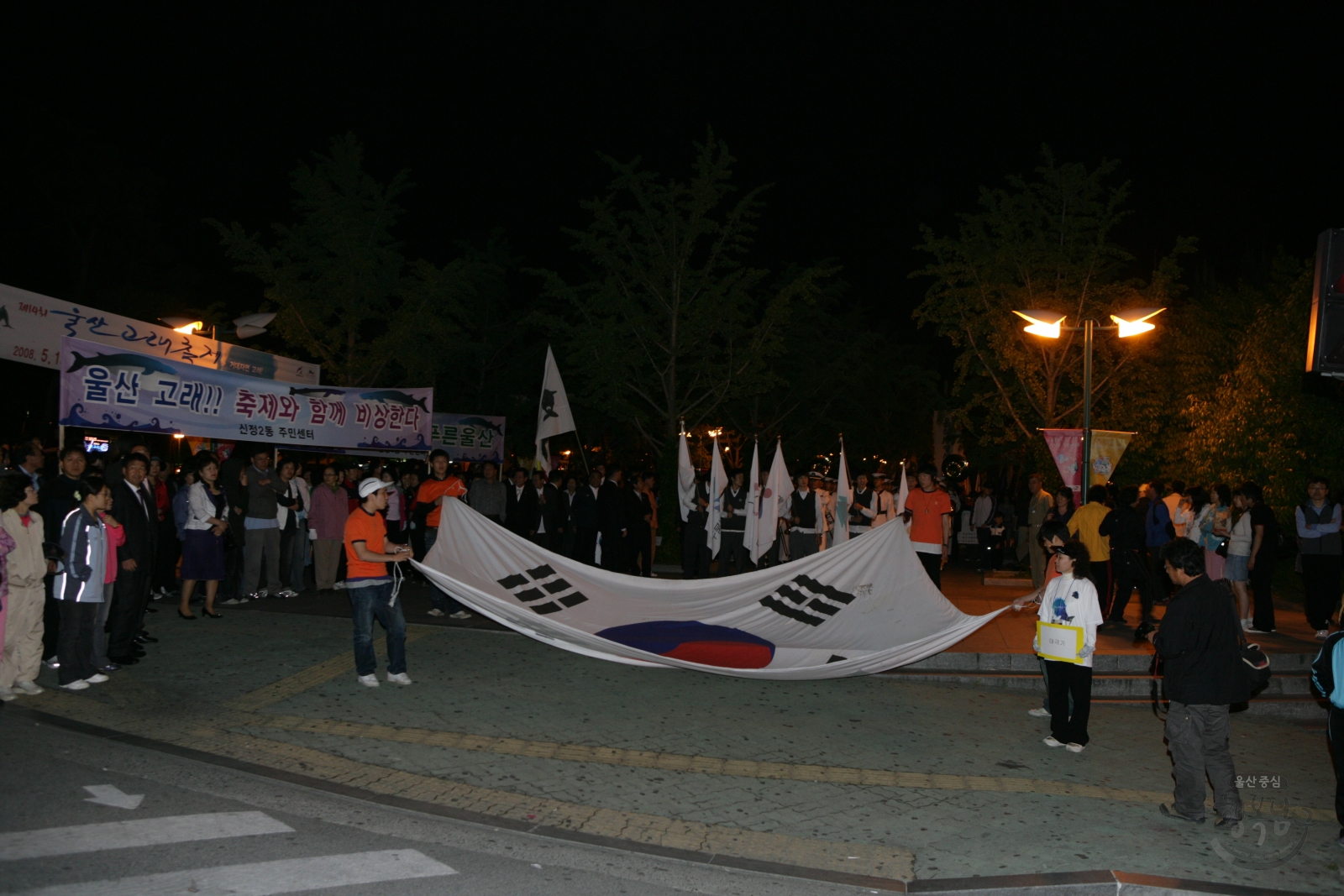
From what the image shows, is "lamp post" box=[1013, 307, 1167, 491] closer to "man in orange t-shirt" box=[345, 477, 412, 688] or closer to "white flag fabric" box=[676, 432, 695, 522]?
"white flag fabric" box=[676, 432, 695, 522]

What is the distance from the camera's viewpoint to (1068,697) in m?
7.21

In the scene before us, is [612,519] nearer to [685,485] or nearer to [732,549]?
[685,485]

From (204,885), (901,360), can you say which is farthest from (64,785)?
(901,360)

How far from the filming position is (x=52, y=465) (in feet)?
40.6

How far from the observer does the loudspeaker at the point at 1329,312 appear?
23.7 feet

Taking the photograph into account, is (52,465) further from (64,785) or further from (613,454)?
(613,454)

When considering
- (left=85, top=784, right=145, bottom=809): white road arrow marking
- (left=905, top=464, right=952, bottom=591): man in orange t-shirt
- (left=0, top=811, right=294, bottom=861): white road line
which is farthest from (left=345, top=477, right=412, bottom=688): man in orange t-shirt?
(left=905, top=464, right=952, bottom=591): man in orange t-shirt

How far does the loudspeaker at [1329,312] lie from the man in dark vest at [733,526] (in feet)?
29.0

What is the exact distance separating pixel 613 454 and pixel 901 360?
1365 centimetres

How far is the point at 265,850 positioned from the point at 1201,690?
5303 millimetres

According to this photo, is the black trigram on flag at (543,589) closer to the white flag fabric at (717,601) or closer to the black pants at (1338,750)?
the white flag fabric at (717,601)

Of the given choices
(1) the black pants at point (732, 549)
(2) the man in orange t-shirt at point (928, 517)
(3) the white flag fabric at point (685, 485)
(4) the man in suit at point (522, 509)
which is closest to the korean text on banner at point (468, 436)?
(3) the white flag fabric at point (685, 485)

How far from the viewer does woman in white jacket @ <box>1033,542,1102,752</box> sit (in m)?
6.94

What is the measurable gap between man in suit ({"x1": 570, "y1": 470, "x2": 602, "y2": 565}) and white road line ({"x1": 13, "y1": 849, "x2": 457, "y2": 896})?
31.1 ft
